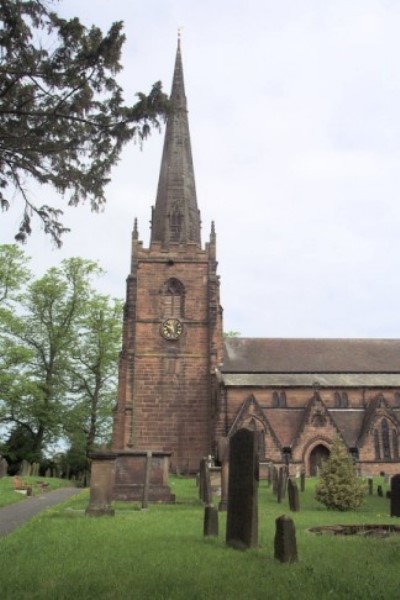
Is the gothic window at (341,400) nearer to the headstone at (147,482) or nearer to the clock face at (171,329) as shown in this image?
the clock face at (171,329)

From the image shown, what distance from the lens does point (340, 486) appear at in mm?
14695

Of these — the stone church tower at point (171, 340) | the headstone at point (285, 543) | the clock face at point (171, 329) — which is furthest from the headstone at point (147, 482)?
the clock face at point (171, 329)

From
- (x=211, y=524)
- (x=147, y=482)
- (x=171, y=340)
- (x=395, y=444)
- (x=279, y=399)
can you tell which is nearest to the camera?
(x=211, y=524)

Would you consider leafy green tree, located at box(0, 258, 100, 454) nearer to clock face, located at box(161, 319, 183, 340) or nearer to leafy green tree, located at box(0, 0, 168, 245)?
clock face, located at box(161, 319, 183, 340)

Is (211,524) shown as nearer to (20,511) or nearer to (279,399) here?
(20,511)

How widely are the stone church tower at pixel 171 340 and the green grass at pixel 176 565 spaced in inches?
851

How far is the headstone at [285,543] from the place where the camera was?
261 inches

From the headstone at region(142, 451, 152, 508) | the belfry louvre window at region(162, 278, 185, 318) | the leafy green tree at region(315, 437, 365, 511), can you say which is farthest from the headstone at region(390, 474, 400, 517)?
the belfry louvre window at region(162, 278, 185, 318)

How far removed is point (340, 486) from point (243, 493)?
23.3 feet

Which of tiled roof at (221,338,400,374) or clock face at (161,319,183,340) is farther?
tiled roof at (221,338,400,374)

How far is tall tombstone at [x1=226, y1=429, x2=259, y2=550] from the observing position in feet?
26.2

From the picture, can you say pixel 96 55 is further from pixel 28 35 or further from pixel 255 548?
pixel 255 548

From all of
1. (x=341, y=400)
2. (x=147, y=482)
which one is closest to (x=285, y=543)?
(x=147, y=482)

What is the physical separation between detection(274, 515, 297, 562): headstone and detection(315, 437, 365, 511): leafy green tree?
27.8ft
